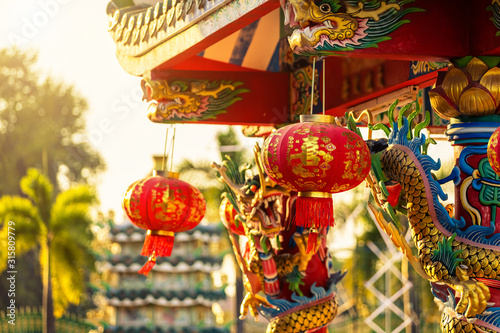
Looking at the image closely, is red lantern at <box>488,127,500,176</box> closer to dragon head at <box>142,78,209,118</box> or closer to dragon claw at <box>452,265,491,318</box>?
dragon claw at <box>452,265,491,318</box>

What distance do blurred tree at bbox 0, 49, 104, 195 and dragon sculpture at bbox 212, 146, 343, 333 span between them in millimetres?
19638

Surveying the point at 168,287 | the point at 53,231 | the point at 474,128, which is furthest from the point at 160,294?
the point at 474,128

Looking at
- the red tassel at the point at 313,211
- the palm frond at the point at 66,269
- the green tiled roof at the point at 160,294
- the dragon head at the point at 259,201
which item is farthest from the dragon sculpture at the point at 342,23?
the palm frond at the point at 66,269

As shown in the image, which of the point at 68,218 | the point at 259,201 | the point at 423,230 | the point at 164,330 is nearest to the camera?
the point at 423,230

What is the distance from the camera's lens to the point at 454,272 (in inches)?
118

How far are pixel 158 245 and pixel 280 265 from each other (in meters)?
0.68

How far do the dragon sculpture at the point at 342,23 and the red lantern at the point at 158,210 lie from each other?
1785 mm

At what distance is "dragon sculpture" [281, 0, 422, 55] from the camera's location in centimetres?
289

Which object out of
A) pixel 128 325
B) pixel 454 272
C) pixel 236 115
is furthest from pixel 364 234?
pixel 454 272

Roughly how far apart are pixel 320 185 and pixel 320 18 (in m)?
0.60

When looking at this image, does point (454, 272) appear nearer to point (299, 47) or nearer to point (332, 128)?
point (332, 128)

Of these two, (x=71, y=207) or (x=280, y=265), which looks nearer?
(x=280, y=265)

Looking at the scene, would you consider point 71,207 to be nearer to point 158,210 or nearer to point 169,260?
point 169,260

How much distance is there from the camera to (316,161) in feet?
9.71
